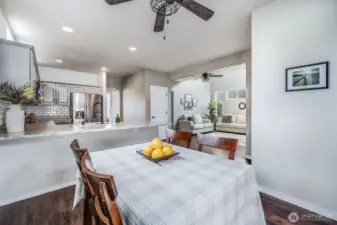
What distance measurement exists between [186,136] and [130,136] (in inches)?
57.3

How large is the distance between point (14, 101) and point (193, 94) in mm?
6683

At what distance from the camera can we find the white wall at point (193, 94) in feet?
22.4

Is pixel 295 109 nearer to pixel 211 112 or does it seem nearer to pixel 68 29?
pixel 68 29

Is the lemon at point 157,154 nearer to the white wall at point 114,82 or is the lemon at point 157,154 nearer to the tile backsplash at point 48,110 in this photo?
the tile backsplash at point 48,110

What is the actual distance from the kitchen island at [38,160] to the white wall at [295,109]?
2.28 meters

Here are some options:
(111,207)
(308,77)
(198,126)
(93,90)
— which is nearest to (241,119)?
(198,126)

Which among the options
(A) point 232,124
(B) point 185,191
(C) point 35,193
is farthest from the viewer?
(A) point 232,124

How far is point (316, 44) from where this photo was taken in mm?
1719

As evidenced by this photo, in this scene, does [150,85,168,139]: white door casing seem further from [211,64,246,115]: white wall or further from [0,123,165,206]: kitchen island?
[211,64,246,115]: white wall

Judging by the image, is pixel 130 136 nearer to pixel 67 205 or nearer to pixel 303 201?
pixel 67 205

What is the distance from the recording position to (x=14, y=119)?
78.4 inches

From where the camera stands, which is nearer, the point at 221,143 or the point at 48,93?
the point at 221,143

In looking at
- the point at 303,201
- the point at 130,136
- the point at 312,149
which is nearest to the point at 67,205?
the point at 130,136

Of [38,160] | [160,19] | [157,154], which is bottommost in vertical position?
[38,160]
